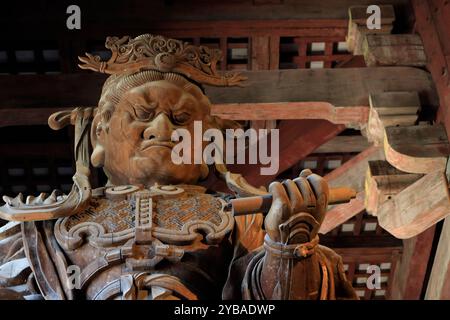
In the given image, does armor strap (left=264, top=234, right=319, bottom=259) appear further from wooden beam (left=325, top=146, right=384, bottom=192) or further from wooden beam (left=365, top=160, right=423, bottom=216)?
wooden beam (left=325, top=146, right=384, bottom=192)

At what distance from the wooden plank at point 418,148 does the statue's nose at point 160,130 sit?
2.18m

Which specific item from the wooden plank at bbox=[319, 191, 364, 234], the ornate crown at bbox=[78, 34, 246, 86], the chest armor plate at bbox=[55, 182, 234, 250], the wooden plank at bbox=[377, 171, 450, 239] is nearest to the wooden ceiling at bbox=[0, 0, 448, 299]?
the wooden plank at bbox=[319, 191, 364, 234]

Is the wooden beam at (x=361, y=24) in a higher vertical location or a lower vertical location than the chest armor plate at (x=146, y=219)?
higher

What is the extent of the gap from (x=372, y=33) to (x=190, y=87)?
9.03ft

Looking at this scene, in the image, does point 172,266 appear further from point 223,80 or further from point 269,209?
point 223,80

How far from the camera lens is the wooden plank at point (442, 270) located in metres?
5.82

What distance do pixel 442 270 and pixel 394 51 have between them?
1697mm

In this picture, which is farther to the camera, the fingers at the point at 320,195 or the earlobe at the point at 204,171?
the earlobe at the point at 204,171

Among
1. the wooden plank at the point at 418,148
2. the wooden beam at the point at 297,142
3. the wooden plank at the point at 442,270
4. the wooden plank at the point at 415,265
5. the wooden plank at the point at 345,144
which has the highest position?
the wooden plank at the point at 418,148

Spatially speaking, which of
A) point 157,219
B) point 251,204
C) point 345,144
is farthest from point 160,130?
point 345,144

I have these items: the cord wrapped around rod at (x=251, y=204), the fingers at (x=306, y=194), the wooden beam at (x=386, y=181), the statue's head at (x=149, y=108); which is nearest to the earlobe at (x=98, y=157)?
the statue's head at (x=149, y=108)

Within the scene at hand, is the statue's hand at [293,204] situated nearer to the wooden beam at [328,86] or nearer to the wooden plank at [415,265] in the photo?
the wooden beam at [328,86]

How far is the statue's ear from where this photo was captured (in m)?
3.75

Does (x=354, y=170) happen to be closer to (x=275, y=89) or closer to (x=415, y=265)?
(x=415, y=265)
